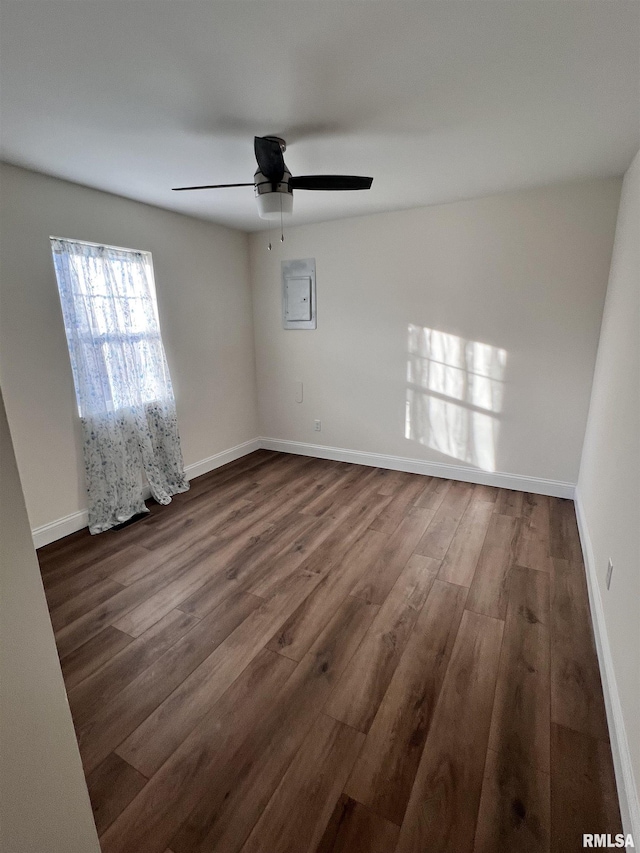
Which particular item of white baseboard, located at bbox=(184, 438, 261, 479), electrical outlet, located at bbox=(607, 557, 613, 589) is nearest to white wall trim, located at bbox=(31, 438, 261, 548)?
white baseboard, located at bbox=(184, 438, 261, 479)

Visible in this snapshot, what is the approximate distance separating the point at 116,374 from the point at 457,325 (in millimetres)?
2918

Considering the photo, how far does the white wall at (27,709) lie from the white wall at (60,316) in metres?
2.28

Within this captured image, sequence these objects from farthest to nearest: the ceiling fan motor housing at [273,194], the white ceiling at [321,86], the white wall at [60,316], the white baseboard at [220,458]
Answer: the white baseboard at [220,458] → the white wall at [60,316] → the ceiling fan motor housing at [273,194] → the white ceiling at [321,86]

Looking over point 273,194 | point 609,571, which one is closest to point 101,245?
point 273,194

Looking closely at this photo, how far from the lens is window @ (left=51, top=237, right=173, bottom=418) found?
2.75 metres

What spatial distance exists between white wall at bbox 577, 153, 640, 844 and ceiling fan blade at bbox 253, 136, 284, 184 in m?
1.87

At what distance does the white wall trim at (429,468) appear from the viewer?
3400 mm

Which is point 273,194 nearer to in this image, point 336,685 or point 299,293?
point 299,293

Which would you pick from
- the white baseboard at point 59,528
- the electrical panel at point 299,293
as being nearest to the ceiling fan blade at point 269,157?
the electrical panel at point 299,293

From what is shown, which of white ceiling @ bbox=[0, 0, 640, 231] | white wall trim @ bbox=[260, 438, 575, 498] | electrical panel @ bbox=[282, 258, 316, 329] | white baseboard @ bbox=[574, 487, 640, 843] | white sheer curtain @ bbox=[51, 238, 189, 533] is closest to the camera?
white baseboard @ bbox=[574, 487, 640, 843]

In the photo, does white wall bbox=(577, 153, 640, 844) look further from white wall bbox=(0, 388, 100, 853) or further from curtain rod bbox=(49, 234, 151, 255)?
curtain rod bbox=(49, 234, 151, 255)

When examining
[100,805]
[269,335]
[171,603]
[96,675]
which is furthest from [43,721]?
[269,335]

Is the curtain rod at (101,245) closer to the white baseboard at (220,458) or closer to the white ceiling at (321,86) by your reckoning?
the white ceiling at (321,86)

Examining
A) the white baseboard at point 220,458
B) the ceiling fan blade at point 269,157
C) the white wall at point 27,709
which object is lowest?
the white baseboard at point 220,458
